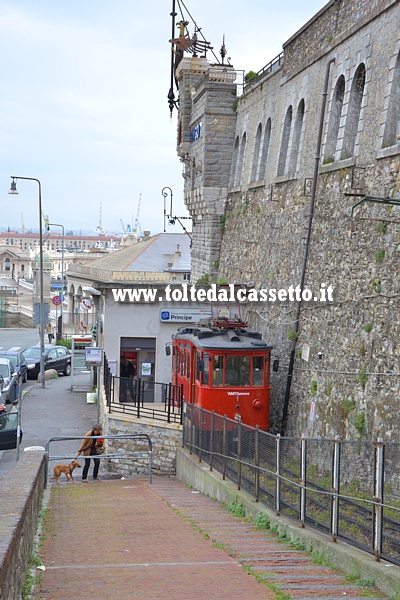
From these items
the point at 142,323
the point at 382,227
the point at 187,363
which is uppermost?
the point at 382,227

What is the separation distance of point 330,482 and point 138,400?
40.1ft

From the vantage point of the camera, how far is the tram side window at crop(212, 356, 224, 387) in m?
21.1

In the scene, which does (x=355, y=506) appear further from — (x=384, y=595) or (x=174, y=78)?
(x=174, y=78)

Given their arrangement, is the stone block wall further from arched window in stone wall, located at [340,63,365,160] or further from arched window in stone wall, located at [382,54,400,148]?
arched window in stone wall, located at [382,54,400,148]

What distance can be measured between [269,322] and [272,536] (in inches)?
546

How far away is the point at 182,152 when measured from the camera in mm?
36656

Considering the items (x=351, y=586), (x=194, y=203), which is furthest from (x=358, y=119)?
(x=194, y=203)

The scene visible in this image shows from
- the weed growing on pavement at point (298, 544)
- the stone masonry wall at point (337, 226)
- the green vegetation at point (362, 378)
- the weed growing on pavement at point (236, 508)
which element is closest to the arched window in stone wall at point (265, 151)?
the stone masonry wall at point (337, 226)

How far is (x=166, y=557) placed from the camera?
1043 cm

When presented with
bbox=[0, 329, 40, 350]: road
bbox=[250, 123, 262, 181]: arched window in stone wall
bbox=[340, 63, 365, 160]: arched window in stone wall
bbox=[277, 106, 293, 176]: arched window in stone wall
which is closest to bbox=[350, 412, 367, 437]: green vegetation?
bbox=[340, 63, 365, 160]: arched window in stone wall

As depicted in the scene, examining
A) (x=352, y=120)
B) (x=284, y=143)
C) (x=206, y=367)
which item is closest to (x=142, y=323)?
(x=284, y=143)

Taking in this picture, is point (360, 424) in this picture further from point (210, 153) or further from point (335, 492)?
point (210, 153)

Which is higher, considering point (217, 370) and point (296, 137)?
point (296, 137)

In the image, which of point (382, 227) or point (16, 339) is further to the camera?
point (16, 339)
